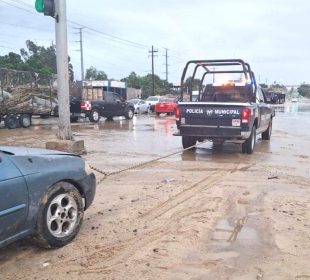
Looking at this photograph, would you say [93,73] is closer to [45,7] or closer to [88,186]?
[45,7]

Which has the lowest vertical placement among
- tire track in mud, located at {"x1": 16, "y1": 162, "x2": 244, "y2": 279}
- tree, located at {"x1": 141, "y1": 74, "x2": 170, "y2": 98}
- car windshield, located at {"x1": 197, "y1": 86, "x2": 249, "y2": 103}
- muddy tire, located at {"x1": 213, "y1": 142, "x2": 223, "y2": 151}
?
tire track in mud, located at {"x1": 16, "y1": 162, "x2": 244, "y2": 279}

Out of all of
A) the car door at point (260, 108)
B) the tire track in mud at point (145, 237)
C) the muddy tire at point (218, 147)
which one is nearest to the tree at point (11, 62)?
the muddy tire at point (218, 147)

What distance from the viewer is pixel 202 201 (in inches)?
265

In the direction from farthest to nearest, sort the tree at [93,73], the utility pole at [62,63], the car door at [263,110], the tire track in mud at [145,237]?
1. the tree at [93,73]
2. the car door at [263,110]
3. the utility pole at [62,63]
4. the tire track in mud at [145,237]

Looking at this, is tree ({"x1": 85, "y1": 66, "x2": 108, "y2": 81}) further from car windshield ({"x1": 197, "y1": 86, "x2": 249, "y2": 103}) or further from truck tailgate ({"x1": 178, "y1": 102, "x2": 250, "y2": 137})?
truck tailgate ({"x1": 178, "y1": 102, "x2": 250, "y2": 137})

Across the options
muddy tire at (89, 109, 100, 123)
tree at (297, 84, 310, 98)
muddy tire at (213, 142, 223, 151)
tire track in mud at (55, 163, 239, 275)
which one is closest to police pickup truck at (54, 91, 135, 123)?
muddy tire at (89, 109, 100, 123)

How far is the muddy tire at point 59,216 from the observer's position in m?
4.65

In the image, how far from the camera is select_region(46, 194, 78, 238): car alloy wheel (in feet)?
15.7

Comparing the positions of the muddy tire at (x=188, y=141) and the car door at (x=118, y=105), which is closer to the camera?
the muddy tire at (x=188, y=141)

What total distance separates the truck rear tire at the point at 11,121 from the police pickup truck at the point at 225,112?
11154mm

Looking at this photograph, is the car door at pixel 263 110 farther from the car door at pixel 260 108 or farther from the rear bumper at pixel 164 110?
the rear bumper at pixel 164 110

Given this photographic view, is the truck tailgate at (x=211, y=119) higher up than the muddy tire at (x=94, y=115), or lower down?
higher up

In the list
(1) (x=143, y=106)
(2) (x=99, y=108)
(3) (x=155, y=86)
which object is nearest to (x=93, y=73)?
(3) (x=155, y=86)

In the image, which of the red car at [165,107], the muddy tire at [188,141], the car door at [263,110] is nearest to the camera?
the muddy tire at [188,141]
